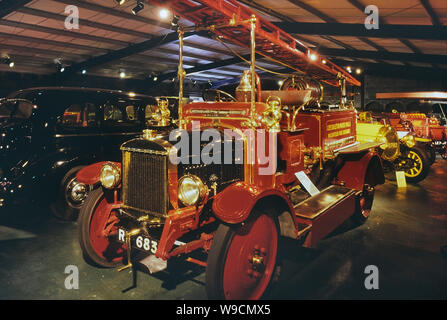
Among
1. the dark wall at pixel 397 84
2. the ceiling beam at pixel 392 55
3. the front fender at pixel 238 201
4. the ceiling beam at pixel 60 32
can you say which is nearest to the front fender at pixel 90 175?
the front fender at pixel 238 201

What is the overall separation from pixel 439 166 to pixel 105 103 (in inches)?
343

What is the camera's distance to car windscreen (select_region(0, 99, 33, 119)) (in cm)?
427

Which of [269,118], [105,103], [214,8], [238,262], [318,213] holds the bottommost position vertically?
[238,262]

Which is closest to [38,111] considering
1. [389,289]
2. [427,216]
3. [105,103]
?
[105,103]

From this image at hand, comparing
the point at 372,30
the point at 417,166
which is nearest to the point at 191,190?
the point at 372,30

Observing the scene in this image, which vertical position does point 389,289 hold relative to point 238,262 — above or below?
below

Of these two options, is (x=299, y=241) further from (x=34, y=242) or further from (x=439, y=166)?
(x=439, y=166)

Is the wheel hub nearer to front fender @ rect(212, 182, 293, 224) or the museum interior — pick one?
the museum interior

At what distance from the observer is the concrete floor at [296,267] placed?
266 centimetres

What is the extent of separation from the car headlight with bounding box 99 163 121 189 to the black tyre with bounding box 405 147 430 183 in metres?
6.32

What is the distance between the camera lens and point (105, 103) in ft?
16.4

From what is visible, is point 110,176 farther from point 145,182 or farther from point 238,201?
point 238,201

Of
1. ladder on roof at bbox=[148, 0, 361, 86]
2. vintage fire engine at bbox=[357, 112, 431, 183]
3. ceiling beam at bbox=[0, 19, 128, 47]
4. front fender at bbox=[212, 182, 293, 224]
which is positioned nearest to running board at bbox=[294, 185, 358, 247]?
front fender at bbox=[212, 182, 293, 224]

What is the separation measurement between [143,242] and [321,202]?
6.48 ft
